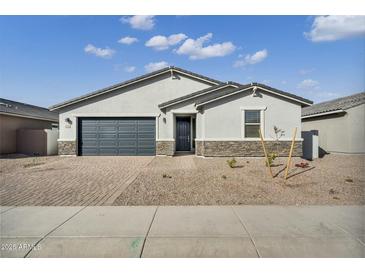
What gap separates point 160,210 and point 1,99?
2254 cm

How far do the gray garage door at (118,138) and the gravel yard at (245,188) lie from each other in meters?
7.23

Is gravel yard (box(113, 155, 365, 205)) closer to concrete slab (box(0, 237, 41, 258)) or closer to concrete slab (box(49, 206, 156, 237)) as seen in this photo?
concrete slab (box(49, 206, 156, 237))

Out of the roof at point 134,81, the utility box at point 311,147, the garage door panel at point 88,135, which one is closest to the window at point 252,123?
the utility box at point 311,147

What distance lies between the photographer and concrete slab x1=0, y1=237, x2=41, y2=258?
13.1 feet

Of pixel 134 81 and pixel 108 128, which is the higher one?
pixel 134 81

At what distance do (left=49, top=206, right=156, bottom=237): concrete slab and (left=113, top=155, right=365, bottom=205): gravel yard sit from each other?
0.64m

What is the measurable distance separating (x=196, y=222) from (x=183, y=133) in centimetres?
1424

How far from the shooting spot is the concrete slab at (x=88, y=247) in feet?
12.9

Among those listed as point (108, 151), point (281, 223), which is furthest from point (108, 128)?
point (281, 223)

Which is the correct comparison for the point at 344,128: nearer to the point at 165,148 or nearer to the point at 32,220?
the point at 165,148

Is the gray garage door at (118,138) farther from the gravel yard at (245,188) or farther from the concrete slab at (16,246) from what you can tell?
the concrete slab at (16,246)

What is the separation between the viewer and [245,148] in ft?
48.1

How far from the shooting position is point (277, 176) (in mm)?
9586

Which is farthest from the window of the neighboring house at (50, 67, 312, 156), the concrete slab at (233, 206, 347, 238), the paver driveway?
the concrete slab at (233, 206, 347, 238)
